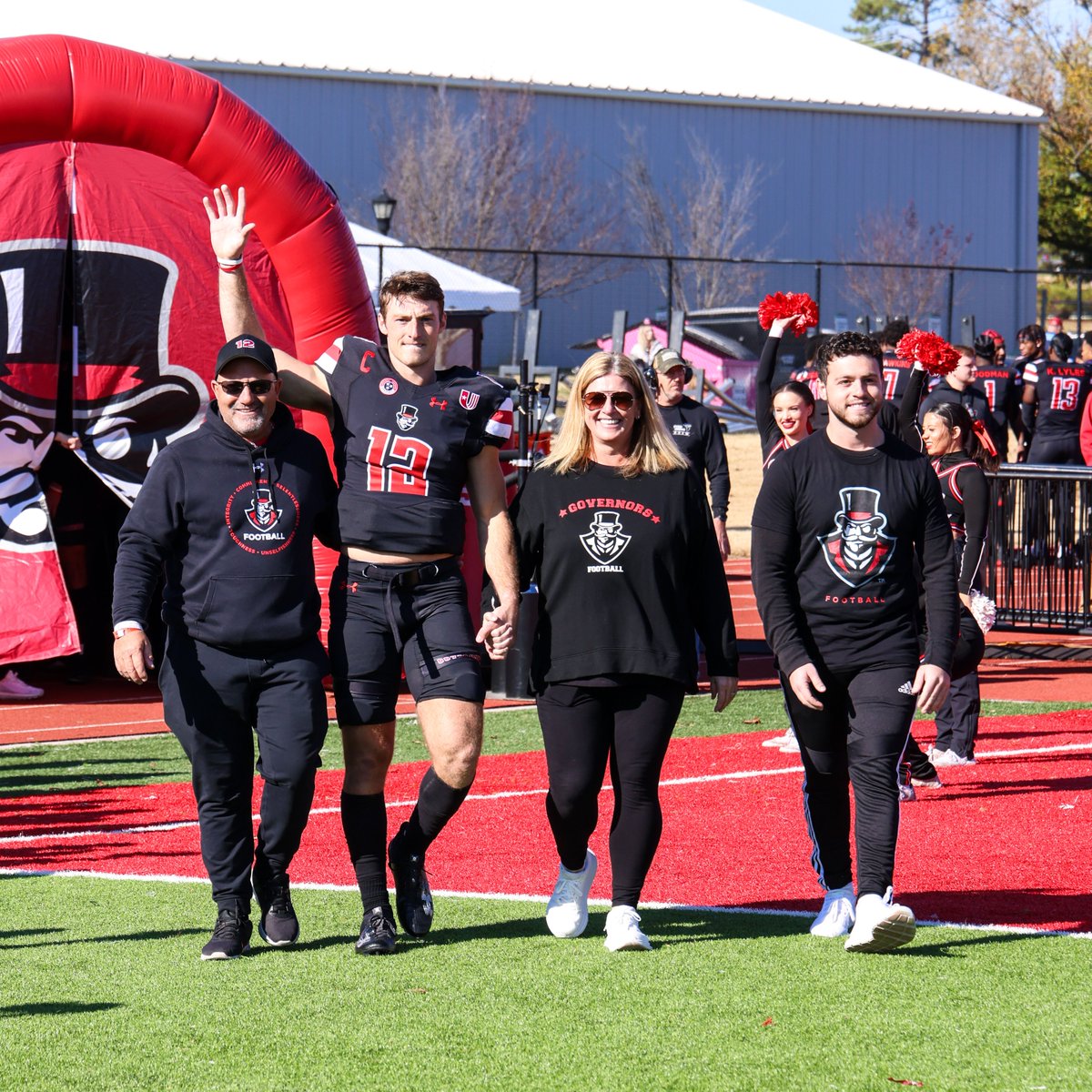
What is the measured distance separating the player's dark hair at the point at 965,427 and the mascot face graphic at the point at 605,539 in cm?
343

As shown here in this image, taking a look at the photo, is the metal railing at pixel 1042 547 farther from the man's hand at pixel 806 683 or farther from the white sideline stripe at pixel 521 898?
the man's hand at pixel 806 683

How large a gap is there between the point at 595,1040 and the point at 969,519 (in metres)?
4.52

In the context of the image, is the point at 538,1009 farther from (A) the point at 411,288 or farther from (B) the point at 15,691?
(B) the point at 15,691

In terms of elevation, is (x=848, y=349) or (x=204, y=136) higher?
(x=204, y=136)

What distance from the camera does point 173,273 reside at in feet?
A: 37.6

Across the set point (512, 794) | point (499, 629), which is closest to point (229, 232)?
point (499, 629)

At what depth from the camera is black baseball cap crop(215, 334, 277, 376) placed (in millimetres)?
5301

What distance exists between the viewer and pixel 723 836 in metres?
7.38

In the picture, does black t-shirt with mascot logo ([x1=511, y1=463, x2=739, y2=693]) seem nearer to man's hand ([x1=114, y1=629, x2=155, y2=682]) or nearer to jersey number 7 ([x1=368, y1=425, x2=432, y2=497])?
jersey number 7 ([x1=368, y1=425, x2=432, y2=497])

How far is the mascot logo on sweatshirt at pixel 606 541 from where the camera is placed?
17.8ft

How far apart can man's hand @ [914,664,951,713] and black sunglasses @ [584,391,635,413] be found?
1.20 m

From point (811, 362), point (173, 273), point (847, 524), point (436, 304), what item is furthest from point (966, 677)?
point (173, 273)

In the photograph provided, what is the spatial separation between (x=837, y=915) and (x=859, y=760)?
0.51m

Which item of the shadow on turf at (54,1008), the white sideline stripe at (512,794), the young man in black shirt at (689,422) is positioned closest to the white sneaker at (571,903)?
the shadow on turf at (54,1008)
